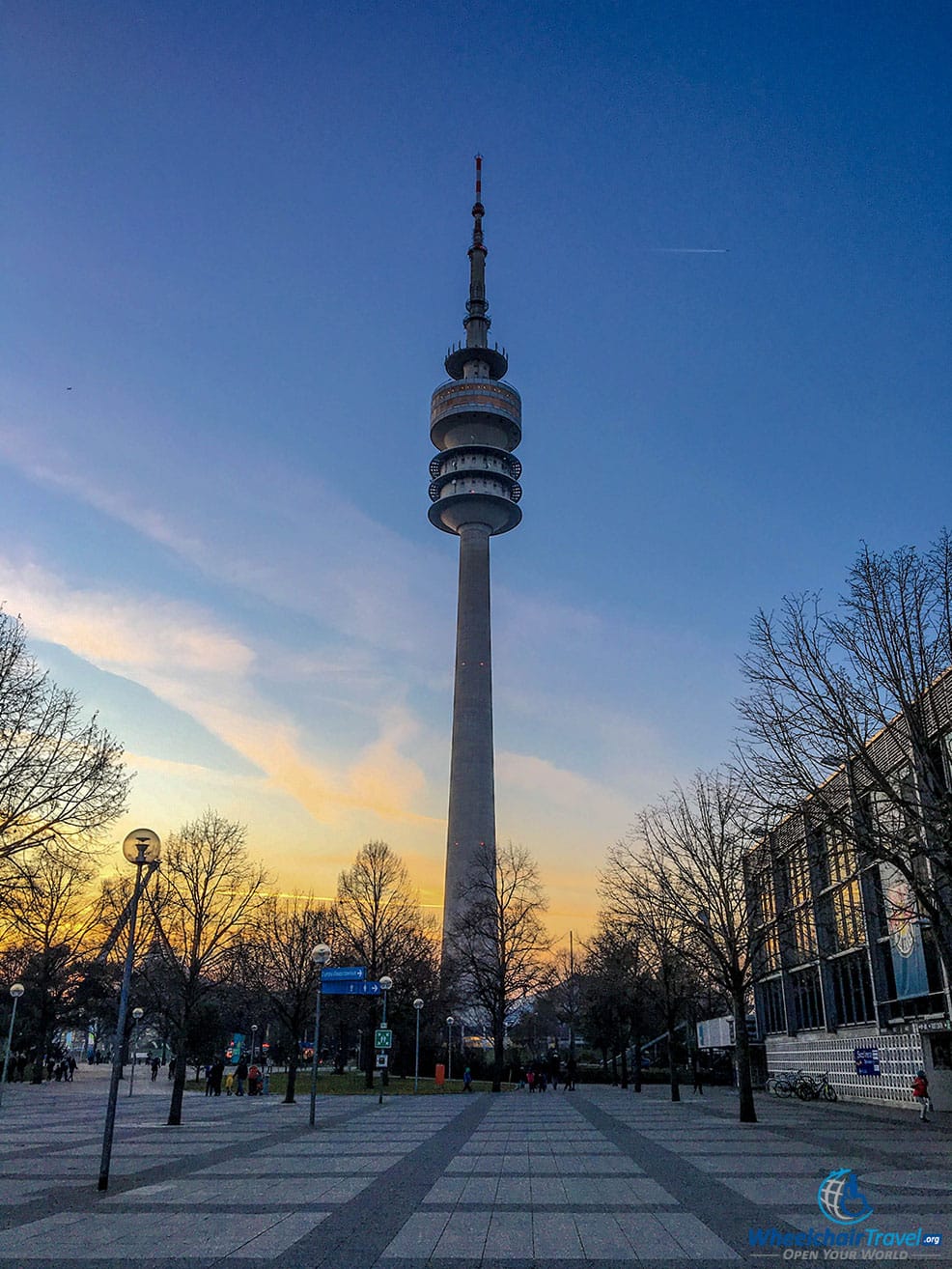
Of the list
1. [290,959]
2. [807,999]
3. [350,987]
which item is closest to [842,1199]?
[350,987]

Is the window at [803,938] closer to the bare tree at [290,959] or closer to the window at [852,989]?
the window at [852,989]

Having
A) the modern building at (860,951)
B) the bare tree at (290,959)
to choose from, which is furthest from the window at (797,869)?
the bare tree at (290,959)

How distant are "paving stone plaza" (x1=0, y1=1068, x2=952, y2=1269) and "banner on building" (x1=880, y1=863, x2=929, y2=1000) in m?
4.22

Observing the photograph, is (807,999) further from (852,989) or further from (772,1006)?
(772,1006)

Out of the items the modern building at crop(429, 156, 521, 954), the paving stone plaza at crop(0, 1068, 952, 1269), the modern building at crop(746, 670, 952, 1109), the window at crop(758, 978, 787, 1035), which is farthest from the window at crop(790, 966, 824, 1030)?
the modern building at crop(429, 156, 521, 954)

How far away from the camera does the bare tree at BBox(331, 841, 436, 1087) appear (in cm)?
5672

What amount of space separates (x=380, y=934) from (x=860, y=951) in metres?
32.8

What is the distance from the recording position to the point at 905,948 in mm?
30078

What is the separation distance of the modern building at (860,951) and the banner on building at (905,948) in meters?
0.06

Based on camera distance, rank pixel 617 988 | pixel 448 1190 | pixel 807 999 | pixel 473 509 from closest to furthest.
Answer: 1. pixel 448 1190
2. pixel 807 999
3. pixel 617 988
4. pixel 473 509

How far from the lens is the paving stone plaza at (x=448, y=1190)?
9555 mm

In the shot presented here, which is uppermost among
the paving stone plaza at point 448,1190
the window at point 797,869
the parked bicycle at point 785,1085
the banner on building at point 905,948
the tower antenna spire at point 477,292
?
the tower antenna spire at point 477,292

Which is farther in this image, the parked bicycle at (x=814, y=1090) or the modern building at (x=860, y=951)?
the parked bicycle at (x=814, y=1090)

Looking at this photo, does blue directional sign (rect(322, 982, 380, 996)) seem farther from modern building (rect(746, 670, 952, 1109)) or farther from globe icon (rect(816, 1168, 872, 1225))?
globe icon (rect(816, 1168, 872, 1225))
